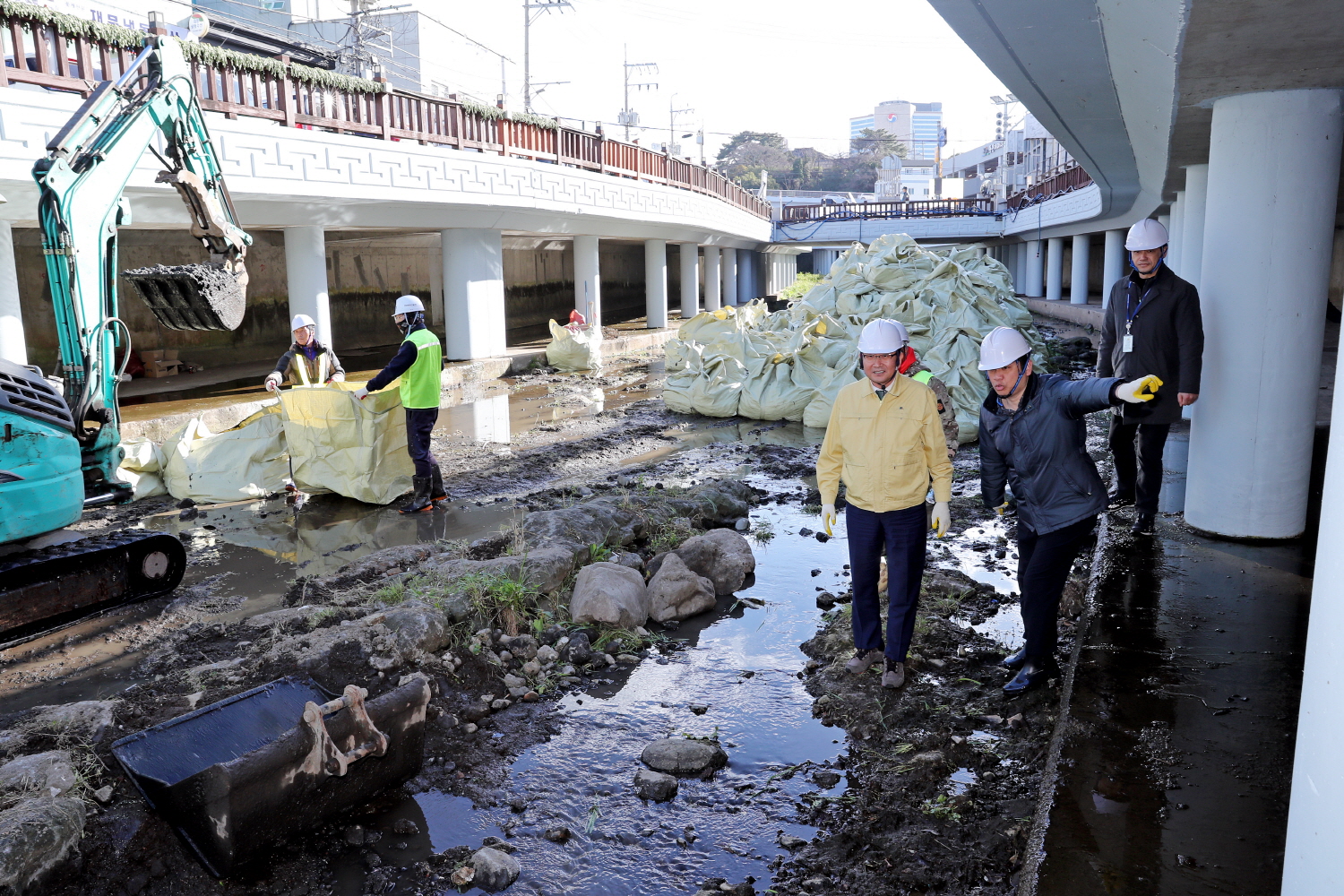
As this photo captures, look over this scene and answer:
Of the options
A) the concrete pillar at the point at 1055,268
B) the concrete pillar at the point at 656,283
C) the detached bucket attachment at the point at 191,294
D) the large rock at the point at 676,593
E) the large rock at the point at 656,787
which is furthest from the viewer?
the concrete pillar at the point at 1055,268

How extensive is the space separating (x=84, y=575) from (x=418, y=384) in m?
2.66

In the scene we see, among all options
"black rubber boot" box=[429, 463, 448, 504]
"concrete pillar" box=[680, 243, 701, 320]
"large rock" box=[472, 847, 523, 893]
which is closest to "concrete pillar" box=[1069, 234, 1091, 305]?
"concrete pillar" box=[680, 243, 701, 320]

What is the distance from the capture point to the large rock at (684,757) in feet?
12.4

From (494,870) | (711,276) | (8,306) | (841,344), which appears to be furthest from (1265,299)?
(711,276)

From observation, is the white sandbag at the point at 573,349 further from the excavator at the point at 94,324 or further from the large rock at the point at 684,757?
the large rock at the point at 684,757

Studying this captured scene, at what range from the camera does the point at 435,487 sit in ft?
25.0

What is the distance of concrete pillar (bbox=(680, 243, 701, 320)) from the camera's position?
27.7 metres

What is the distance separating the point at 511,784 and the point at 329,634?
1.38 metres

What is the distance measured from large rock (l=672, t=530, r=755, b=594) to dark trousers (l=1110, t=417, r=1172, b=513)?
2348 mm

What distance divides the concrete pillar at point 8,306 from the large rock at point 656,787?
338 inches

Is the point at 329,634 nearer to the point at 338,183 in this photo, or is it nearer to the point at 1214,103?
the point at 1214,103

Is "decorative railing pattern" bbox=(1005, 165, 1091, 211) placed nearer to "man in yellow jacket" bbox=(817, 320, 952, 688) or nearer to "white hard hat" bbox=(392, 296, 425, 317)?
"white hard hat" bbox=(392, 296, 425, 317)

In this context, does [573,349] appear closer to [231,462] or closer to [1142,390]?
[231,462]

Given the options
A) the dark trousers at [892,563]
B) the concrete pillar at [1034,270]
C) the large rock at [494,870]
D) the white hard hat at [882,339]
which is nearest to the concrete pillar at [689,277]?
the concrete pillar at [1034,270]
